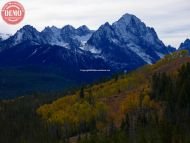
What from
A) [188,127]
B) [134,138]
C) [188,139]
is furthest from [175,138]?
Result: [188,127]

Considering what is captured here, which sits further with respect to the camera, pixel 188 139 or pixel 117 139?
pixel 117 139

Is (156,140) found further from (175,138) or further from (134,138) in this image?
(134,138)

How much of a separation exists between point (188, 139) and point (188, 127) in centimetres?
3688

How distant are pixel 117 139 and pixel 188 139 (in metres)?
35.9

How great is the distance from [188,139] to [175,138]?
375 centimetres

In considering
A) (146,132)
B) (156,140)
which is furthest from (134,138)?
(156,140)

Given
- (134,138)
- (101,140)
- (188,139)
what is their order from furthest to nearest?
1. (101,140)
2. (134,138)
3. (188,139)

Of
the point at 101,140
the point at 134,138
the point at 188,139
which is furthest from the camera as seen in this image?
the point at 101,140

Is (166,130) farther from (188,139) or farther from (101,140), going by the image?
(101,140)

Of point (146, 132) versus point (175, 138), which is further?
point (146, 132)

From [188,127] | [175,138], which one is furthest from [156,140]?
[188,127]

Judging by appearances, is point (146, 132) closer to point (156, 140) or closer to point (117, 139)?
point (117, 139)

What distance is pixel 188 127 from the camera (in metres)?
198

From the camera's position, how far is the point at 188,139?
161m
